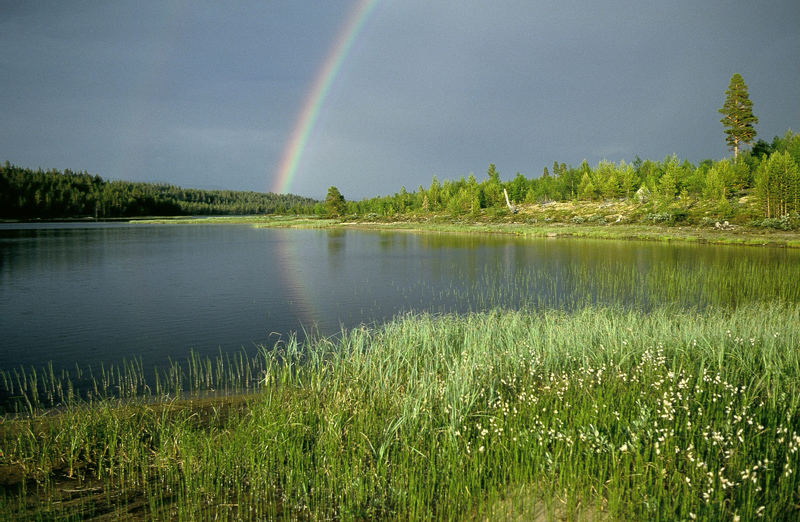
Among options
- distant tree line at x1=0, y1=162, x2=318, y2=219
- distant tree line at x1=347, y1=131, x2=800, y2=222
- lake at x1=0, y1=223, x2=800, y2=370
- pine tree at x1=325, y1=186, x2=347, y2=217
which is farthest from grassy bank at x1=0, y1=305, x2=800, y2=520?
distant tree line at x1=0, y1=162, x2=318, y2=219

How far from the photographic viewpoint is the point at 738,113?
2749 inches

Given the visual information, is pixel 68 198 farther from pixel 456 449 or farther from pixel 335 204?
pixel 456 449

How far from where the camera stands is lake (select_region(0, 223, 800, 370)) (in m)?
Answer: 12.5

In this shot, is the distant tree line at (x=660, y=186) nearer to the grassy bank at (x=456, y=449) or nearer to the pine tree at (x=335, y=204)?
the pine tree at (x=335, y=204)

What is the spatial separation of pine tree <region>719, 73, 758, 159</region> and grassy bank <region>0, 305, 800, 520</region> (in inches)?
3158

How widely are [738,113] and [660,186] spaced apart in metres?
18.2

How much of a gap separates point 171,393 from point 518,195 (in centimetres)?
9977

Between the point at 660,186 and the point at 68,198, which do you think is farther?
the point at 68,198

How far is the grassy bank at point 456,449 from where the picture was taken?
4.25 meters

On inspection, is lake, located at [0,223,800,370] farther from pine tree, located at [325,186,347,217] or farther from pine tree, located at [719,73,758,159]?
pine tree, located at [325,186,347,217]

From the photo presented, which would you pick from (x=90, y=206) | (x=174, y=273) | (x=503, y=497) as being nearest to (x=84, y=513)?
(x=503, y=497)

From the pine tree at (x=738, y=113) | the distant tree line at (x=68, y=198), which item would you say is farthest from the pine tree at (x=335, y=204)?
the pine tree at (x=738, y=113)

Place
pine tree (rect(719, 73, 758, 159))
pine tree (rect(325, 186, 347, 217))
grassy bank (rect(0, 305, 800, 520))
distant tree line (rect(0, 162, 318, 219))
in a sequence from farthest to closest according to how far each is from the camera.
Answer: distant tree line (rect(0, 162, 318, 219))
pine tree (rect(325, 186, 347, 217))
pine tree (rect(719, 73, 758, 159))
grassy bank (rect(0, 305, 800, 520))

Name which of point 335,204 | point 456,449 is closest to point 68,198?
point 335,204
